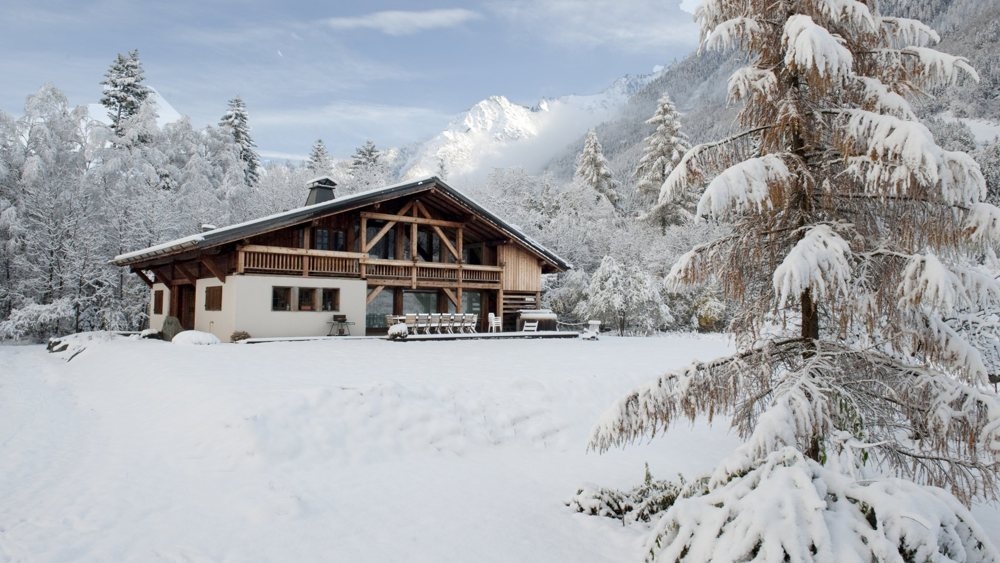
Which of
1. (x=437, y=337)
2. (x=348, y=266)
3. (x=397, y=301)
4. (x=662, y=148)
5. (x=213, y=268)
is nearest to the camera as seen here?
(x=213, y=268)

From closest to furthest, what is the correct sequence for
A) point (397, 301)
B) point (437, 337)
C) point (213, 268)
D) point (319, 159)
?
point (213, 268) < point (437, 337) < point (397, 301) < point (319, 159)

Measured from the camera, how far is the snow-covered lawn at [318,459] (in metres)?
5.22

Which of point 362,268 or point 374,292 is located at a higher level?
point 362,268

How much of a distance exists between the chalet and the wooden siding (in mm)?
44

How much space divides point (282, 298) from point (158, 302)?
9.19 meters

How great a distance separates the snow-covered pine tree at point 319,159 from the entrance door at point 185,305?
24368 millimetres

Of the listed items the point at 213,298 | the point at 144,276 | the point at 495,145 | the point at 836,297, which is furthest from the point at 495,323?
the point at 495,145

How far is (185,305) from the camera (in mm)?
21984

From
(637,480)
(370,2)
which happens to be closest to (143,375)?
(637,480)

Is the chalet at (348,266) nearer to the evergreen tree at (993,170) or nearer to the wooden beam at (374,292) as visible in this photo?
the wooden beam at (374,292)

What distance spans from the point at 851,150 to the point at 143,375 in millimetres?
12569

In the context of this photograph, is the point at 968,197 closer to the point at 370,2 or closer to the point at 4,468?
the point at 4,468

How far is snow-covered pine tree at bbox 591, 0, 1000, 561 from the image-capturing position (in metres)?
3.05

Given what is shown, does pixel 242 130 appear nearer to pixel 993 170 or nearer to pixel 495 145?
pixel 993 170
